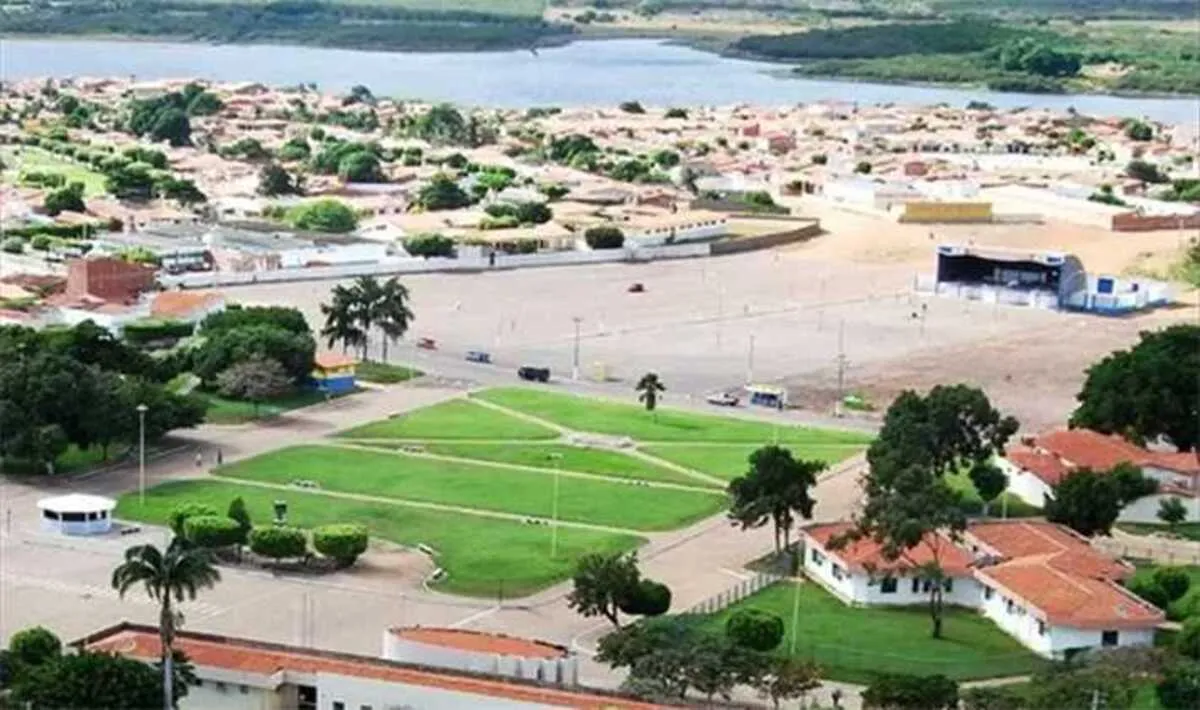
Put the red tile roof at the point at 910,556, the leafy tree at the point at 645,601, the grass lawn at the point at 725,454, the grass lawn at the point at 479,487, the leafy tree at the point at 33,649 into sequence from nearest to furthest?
the leafy tree at the point at 33,649 < the leafy tree at the point at 645,601 < the red tile roof at the point at 910,556 < the grass lawn at the point at 479,487 < the grass lawn at the point at 725,454

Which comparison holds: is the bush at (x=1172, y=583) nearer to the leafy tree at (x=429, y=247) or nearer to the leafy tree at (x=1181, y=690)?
the leafy tree at (x=1181, y=690)

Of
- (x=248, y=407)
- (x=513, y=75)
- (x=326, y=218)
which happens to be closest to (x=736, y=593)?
(x=248, y=407)

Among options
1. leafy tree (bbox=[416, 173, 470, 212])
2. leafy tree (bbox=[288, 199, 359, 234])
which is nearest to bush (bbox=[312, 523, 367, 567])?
leafy tree (bbox=[288, 199, 359, 234])

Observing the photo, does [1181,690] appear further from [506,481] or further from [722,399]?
[722,399]

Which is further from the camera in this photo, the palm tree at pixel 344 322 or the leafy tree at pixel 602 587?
the palm tree at pixel 344 322

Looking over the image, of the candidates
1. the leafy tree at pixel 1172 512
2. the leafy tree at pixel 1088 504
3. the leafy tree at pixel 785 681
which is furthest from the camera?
the leafy tree at pixel 1172 512

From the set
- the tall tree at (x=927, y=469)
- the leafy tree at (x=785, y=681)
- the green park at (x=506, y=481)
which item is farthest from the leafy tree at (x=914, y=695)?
the green park at (x=506, y=481)

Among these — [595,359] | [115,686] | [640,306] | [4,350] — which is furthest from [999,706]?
[640,306]
